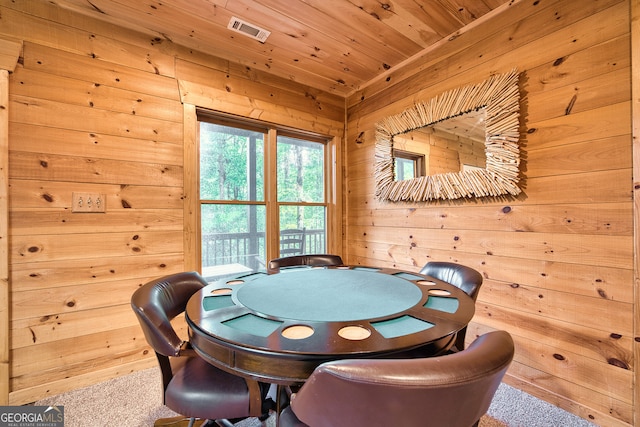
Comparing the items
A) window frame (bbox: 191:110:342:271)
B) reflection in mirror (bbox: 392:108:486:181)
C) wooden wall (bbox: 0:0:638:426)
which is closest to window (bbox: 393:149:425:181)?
reflection in mirror (bbox: 392:108:486:181)

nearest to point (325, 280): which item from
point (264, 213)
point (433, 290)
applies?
point (433, 290)

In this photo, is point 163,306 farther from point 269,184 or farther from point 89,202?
point 269,184

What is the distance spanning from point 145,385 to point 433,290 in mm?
2086

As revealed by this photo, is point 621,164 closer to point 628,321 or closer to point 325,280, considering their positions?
point 628,321

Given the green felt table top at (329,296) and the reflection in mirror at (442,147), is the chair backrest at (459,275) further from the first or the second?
the reflection in mirror at (442,147)

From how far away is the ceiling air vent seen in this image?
79.7 inches

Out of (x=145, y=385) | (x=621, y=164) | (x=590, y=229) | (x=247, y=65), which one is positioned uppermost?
(x=247, y=65)

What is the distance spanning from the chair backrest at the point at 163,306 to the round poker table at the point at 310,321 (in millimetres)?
107

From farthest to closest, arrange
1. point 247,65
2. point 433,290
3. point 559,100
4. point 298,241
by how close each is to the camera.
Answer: point 298,241 < point 247,65 < point 559,100 < point 433,290

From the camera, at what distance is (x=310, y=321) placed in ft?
3.08

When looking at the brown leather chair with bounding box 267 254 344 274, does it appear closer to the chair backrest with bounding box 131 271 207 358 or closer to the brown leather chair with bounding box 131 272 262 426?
the chair backrest with bounding box 131 271 207 358

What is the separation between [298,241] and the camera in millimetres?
3074

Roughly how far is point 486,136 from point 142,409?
2976mm

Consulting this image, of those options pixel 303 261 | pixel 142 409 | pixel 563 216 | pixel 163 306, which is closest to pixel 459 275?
pixel 563 216
